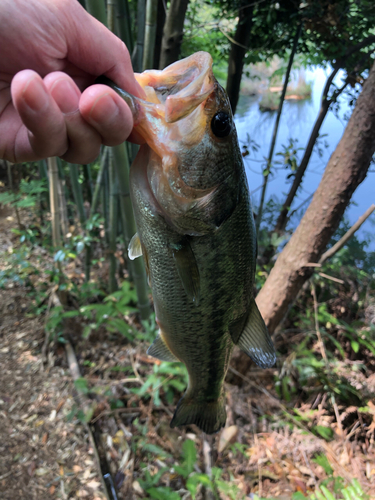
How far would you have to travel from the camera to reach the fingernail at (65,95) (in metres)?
0.77

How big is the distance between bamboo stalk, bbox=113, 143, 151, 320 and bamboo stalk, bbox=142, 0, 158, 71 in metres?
0.69

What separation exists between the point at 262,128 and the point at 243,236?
7999mm

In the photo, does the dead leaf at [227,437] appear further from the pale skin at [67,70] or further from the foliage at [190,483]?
the pale skin at [67,70]

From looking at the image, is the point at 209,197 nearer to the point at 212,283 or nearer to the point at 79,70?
the point at 212,283

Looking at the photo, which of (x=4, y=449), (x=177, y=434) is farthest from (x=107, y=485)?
(x=4, y=449)

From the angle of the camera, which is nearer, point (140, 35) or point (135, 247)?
point (135, 247)

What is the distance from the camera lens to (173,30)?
216 centimetres

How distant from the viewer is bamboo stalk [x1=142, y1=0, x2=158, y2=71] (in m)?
1.81

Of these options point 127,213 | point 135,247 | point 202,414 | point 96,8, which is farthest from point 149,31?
point 202,414

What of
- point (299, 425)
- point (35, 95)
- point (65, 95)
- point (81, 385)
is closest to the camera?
point (35, 95)

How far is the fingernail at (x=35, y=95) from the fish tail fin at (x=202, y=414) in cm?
127

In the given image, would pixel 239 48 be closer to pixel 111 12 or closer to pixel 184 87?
pixel 111 12

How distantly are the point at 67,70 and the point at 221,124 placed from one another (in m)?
0.53

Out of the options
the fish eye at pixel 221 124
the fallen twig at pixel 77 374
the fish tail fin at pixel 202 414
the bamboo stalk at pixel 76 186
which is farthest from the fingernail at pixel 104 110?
the fallen twig at pixel 77 374
